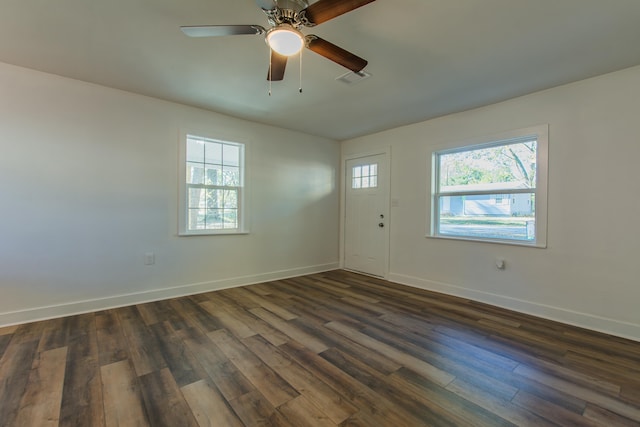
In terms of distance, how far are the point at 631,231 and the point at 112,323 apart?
16.6 feet

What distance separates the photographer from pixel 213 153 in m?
4.07

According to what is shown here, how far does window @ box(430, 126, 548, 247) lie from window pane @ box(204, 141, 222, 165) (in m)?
3.14

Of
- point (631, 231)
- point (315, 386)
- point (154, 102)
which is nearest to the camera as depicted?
point (315, 386)

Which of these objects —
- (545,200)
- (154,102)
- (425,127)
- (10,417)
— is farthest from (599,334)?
(154,102)

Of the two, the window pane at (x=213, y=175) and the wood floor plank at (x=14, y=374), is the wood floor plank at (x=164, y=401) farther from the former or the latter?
the window pane at (x=213, y=175)

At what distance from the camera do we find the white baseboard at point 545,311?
2.65 metres

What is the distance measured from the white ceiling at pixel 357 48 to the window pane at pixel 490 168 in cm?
65

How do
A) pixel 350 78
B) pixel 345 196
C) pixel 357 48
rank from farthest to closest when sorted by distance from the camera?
1. pixel 345 196
2. pixel 350 78
3. pixel 357 48

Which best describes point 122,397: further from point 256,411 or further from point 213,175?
point 213,175

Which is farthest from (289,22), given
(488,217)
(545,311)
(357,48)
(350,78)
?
(545,311)

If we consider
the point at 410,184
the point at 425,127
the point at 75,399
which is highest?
the point at 425,127

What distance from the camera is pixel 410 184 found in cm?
436

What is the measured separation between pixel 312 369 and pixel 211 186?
290 centimetres

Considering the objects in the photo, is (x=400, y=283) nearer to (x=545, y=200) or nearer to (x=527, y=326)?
(x=527, y=326)
